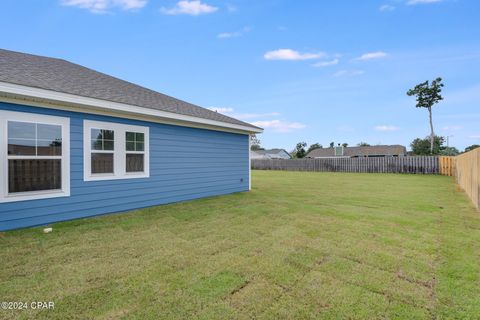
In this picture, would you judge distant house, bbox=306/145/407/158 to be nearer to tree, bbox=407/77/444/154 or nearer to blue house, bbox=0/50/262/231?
tree, bbox=407/77/444/154

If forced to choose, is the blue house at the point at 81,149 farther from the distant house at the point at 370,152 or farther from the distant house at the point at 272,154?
the distant house at the point at 272,154

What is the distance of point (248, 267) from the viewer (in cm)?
315

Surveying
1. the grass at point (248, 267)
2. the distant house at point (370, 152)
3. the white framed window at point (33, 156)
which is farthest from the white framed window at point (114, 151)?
the distant house at point (370, 152)

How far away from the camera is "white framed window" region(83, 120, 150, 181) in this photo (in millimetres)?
5633

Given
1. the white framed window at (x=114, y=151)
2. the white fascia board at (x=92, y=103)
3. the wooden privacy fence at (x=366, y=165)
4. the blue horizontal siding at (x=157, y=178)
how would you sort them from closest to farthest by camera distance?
the white fascia board at (x=92, y=103) → the blue horizontal siding at (x=157, y=178) → the white framed window at (x=114, y=151) → the wooden privacy fence at (x=366, y=165)

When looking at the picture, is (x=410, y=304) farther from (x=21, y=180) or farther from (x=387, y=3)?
(x=387, y=3)

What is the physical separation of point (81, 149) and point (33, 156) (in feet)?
2.67

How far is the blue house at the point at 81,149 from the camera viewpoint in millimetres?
4645

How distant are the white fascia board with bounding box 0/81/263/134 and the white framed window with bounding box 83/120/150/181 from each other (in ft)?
1.48

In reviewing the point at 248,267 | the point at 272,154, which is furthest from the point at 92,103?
the point at 272,154

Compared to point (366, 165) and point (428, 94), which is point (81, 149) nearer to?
point (366, 165)

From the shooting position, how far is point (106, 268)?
10.2ft

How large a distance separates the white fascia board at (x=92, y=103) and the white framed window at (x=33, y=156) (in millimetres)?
426

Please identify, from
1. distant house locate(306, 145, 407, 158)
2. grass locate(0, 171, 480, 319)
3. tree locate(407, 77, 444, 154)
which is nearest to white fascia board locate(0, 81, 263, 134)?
grass locate(0, 171, 480, 319)
